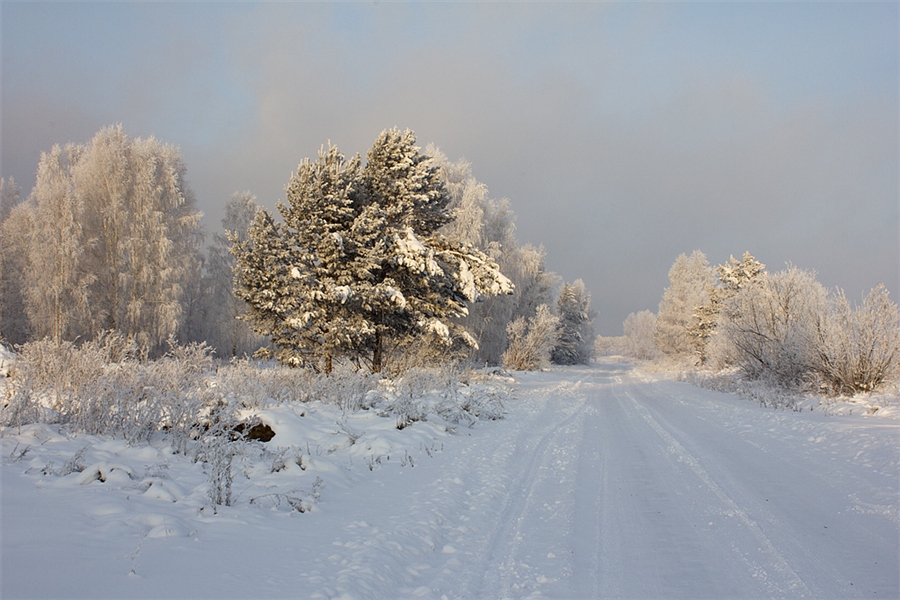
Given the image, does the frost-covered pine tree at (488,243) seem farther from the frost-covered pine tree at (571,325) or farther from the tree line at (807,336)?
the frost-covered pine tree at (571,325)

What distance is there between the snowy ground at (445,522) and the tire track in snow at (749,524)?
0.06 ft

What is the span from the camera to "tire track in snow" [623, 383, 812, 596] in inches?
122

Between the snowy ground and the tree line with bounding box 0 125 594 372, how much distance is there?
7.01 meters

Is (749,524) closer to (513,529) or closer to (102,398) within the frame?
(513,529)


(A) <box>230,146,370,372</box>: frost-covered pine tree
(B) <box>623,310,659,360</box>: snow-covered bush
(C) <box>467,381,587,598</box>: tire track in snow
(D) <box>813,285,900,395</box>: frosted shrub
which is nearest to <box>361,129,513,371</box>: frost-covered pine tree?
(A) <box>230,146,370,372</box>: frost-covered pine tree

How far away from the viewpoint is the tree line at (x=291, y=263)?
14.9m

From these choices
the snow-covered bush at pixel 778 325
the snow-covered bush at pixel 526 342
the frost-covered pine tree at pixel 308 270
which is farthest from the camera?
the snow-covered bush at pixel 526 342

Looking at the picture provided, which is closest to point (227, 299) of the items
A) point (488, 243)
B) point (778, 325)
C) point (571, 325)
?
point (488, 243)

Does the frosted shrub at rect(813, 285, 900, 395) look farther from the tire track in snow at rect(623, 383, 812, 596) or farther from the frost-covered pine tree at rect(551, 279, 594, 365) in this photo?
the frost-covered pine tree at rect(551, 279, 594, 365)

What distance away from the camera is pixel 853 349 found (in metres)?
13.2

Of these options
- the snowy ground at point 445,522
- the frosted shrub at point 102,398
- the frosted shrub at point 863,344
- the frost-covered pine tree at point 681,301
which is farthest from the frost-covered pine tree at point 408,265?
the frost-covered pine tree at point 681,301

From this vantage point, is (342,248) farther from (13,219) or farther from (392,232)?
(13,219)

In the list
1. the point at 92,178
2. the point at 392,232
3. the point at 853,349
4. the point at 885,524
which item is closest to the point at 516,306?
the point at 392,232

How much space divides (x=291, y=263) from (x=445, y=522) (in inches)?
487
